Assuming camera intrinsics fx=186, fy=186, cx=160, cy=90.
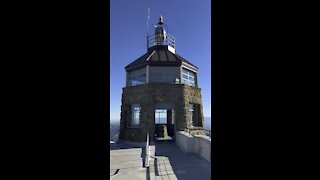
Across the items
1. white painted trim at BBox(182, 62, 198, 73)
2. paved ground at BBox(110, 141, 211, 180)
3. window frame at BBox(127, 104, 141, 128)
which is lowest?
paved ground at BBox(110, 141, 211, 180)

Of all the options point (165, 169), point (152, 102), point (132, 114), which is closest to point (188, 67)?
point (152, 102)

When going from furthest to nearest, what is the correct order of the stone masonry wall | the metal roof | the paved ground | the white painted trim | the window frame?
the white painted trim
the window frame
the metal roof
the stone masonry wall
the paved ground

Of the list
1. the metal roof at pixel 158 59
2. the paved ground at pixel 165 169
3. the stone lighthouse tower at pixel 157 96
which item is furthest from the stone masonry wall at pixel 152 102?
the paved ground at pixel 165 169

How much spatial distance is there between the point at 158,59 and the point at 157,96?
345 cm

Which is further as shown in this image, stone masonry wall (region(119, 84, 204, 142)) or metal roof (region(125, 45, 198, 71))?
→ metal roof (region(125, 45, 198, 71))

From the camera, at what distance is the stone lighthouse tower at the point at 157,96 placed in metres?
Result: 15.8

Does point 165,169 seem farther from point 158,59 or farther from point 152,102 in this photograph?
point 158,59

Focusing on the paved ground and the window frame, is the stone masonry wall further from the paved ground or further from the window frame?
the paved ground

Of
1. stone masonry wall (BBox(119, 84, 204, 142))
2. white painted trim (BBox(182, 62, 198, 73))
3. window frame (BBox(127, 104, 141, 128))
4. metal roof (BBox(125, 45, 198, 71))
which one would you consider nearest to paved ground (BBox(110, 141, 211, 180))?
stone masonry wall (BBox(119, 84, 204, 142))

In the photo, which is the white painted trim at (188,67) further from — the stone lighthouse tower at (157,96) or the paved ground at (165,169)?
the paved ground at (165,169)

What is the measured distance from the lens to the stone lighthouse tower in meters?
15.8
